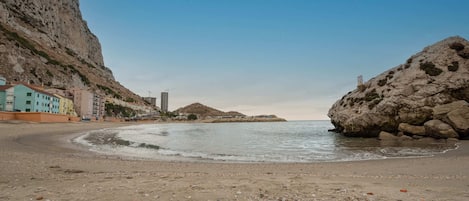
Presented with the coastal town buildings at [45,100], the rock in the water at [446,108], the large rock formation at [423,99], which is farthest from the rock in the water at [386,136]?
the coastal town buildings at [45,100]

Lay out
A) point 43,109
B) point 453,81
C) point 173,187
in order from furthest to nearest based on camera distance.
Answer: point 43,109
point 453,81
point 173,187

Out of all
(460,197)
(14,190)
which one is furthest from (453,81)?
(14,190)

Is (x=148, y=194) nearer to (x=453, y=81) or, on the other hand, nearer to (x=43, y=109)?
(x=453, y=81)

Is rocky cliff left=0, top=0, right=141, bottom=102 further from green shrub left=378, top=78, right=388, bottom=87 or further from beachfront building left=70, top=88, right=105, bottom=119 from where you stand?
green shrub left=378, top=78, right=388, bottom=87

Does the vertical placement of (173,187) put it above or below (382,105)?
below

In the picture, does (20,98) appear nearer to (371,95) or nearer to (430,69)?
(371,95)

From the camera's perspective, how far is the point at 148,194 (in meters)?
7.07

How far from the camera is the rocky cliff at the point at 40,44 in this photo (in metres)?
107

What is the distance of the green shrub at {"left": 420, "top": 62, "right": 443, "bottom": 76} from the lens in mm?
37647

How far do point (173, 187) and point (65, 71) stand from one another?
152657 mm

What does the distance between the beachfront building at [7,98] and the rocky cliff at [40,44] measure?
33.6 m

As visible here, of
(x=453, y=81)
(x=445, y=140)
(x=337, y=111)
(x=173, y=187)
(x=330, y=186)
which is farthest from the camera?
(x=337, y=111)

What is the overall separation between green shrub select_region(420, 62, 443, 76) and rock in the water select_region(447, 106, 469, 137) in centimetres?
644

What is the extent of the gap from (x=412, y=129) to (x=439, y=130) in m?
3.33
